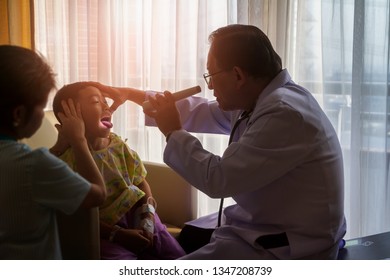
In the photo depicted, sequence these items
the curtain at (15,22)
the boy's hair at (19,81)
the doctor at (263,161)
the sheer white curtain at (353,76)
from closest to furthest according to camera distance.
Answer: the boy's hair at (19,81)
the curtain at (15,22)
the doctor at (263,161)
the sheer white curtain at (353,76)

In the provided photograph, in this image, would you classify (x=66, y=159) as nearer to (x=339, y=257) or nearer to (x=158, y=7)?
(x=158, y=7)

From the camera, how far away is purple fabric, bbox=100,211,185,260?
0.76 m

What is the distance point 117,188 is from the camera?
2.45 feet

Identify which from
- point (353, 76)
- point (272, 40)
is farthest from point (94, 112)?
point (353, 76)

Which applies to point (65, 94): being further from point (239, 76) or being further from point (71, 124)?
point (239, 76)

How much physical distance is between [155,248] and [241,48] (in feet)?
1.30

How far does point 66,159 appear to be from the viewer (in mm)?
663

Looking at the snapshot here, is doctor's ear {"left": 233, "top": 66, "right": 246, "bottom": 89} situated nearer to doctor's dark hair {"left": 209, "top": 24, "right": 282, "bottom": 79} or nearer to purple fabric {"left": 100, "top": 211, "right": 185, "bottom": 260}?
doctor's dark hair {"left": 209, "top": 24, "right": 282, "bottom": 79}

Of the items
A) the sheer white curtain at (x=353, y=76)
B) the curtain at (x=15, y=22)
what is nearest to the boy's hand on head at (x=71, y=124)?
the curtain at (x=15, y=22)

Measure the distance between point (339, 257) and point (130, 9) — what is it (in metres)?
0.67

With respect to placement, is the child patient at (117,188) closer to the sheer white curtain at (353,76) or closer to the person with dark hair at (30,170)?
the person with dark hair at (30,170)

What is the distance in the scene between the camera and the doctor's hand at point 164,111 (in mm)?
866

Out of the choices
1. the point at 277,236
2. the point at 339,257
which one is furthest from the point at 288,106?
the point at 339,257

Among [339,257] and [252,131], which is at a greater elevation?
[252,131]
